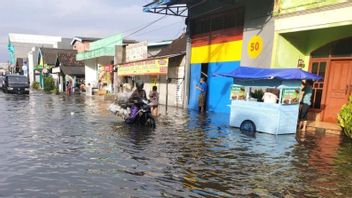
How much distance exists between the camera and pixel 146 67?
81.4 ft

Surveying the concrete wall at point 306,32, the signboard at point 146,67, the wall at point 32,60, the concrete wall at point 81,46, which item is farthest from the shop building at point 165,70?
the wall at point 32,60

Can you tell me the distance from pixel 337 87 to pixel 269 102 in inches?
144

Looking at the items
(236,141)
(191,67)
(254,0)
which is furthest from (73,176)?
(191,67)

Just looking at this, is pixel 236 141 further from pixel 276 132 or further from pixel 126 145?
pixel 126 145

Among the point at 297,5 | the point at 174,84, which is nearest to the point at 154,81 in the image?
the point at 174,84

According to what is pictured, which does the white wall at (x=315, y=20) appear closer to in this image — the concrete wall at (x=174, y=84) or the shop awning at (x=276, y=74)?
the shop awning at (x=276, y=74)

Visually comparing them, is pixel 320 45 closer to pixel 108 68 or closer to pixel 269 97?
pixel 269 97

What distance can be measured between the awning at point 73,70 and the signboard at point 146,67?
20.0m

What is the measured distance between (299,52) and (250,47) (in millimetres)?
2402

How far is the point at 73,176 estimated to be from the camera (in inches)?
248

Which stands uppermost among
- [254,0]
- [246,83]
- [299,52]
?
[254,0]

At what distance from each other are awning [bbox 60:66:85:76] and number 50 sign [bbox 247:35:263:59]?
37.3 meters

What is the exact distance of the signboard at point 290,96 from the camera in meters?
11.2

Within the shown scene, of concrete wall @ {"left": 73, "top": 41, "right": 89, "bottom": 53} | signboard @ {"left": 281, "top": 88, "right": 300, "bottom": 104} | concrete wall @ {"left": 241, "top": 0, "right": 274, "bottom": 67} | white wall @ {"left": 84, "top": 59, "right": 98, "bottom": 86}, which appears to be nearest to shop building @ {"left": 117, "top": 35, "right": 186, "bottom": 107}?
concrete wall @ {"left": 241, "top": 0, "right": 274, "bottom": 67}
